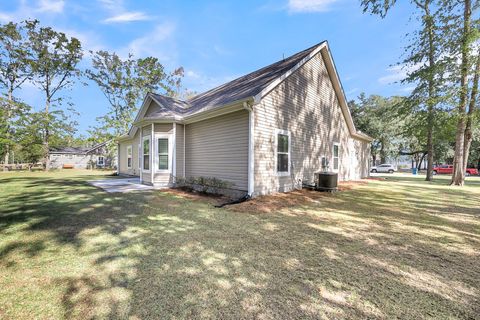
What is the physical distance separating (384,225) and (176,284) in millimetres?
4856

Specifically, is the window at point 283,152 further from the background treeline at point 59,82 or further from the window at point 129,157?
the background treeline at point 59,82

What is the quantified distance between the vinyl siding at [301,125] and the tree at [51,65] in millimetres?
30086

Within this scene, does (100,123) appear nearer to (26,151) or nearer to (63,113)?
(63,113)

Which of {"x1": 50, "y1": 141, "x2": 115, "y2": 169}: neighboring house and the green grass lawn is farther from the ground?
{"x1": 50, "y1": 141, "x2": 115, "y2": 169}: neighboring house

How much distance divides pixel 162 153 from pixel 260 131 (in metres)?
5.10

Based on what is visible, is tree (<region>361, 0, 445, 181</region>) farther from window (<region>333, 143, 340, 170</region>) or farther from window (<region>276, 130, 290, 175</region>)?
window (<region>276, 130, 290, 175</region>)

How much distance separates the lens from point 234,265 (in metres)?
3.05

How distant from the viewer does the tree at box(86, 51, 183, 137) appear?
28.6 metres

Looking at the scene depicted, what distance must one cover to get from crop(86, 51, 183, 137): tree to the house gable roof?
18.2 m

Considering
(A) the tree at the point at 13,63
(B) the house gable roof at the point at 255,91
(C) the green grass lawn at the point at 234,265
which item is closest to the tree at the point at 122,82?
(A) the tree at the point at 13,63

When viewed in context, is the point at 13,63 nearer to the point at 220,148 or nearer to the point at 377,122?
the point at 220,148

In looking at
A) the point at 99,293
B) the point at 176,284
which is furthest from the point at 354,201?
the point at 99,293

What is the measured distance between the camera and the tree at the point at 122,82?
93.8 feet

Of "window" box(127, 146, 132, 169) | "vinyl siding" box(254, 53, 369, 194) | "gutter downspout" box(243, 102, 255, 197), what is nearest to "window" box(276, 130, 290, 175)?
"vinyl siding" box(254, 53, 369, 194)
